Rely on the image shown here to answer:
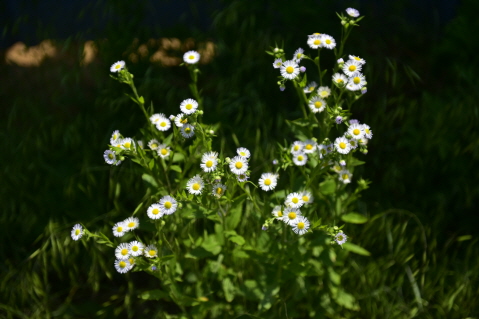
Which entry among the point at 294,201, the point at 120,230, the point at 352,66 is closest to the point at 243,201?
the point at 294,201

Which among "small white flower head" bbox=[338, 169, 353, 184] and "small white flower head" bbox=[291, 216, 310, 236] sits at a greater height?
"small white flower head" bbox=[291, 216, 310, 236]

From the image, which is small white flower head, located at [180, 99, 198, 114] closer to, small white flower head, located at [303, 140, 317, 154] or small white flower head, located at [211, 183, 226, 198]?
small white flower head, located at [211, 183, 226, 198]

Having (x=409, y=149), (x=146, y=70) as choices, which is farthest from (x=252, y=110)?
(x=409, y=149)

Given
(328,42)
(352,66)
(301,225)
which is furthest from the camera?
(328,42)

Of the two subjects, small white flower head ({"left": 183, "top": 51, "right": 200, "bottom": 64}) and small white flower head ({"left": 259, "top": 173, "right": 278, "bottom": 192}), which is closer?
small white flower head ({"left": 259, "top": 173, "right": 278, "bottom": 192})

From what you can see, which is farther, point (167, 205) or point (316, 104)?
point (316, 104)

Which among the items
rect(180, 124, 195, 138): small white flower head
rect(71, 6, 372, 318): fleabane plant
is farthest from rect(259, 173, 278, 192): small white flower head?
rect(180, 124, 195, 138): small white flower head

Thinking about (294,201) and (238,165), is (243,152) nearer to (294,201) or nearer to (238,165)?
(238,165)
